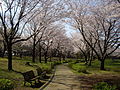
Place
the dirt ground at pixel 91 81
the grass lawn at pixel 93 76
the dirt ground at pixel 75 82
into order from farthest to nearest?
the grass lawn at pixel 93 76, the dirt ground at pixel 91 81, the dirt ground at pixel 75 82

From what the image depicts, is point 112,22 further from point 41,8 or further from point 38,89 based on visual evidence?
point 38,89

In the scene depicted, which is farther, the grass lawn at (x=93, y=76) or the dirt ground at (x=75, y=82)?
the grass lawn at (x=93, y=76)

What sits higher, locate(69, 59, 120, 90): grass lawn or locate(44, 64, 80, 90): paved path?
locate(44, 64, 80, 90): paved path

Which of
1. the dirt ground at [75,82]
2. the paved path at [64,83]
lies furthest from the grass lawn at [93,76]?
the paved path at [64,83]

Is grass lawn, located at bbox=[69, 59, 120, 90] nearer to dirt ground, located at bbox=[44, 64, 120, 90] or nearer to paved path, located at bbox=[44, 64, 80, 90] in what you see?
dirt ground, located at bbox=[44, 64, 120, 90]

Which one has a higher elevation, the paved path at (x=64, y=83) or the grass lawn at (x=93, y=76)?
the paved path at (x=64, y=83)

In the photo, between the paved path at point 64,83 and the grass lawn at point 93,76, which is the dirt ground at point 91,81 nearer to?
the grass lawn at point 93,76

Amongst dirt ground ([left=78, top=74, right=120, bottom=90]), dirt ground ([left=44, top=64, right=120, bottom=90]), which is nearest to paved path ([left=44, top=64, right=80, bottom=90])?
dirt ground ([left=44, top=64, right=120, bottom=90])

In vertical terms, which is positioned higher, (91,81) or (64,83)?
(64,83)

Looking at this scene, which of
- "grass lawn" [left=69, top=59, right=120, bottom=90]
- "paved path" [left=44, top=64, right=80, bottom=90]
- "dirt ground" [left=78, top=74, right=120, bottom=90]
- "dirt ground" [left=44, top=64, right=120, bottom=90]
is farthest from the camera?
"grass lawn" [left=69, top=59, right=120, bottom=90]

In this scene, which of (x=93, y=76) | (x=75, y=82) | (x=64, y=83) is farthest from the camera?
(x=93, y=76)

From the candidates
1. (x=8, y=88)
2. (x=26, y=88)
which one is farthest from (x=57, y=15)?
(x=8, y=88)

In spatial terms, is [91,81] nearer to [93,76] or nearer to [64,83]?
[64,83]

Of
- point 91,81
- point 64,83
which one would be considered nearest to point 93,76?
point 91,81
